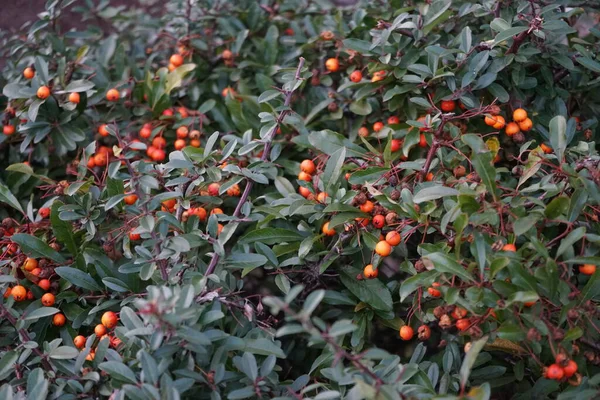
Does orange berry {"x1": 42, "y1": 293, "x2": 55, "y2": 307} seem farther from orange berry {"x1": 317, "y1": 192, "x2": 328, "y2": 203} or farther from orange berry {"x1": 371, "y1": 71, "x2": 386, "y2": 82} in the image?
orange berry {"x1": 371, "y1": 71, "x2": 386, "y2": 82}

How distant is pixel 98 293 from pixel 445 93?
1.12 m

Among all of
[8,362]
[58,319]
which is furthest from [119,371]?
[58,319]

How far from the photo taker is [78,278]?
1609mm

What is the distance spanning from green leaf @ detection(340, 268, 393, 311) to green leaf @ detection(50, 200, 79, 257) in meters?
0.74

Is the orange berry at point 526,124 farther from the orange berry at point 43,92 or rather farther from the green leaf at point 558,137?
the orange berry at point 43,92

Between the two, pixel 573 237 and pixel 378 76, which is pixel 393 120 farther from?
pixel 573 237

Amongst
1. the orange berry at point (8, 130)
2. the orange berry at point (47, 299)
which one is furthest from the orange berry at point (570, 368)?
the orange berry at point (8, 130)

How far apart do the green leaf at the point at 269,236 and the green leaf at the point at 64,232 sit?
0.48m

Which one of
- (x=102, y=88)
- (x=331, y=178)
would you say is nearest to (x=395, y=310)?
(x=331, y=178)

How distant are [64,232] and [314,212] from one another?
0.69 m

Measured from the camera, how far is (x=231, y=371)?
1.41 meters

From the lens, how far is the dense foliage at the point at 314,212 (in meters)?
1.31

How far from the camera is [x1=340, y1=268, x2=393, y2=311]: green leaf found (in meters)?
1.59

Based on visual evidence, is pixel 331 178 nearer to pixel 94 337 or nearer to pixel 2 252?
pixel 94 337
